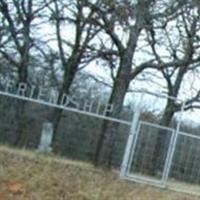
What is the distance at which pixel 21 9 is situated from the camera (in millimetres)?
26125

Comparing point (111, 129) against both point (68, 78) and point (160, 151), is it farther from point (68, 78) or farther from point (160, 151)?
point (68, 78)

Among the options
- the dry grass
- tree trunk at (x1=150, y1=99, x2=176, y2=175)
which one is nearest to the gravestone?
the dry grass

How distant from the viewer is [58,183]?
13.9 metres

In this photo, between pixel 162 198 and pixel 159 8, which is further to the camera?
pixel 159 8

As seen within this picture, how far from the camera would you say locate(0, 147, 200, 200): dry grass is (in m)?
13.3

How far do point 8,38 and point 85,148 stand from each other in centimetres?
953

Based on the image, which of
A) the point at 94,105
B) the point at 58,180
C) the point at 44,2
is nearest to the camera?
the point at 58,180

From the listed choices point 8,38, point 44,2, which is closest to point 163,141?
point 44,2

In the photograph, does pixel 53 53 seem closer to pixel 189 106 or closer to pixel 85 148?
pixel 189 106

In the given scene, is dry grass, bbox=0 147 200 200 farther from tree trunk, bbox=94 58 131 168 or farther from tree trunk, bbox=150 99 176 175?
tree trunk, bbox=94 58 131 168

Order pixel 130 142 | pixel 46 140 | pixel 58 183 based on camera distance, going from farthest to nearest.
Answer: pixel 46 140 < pixel 130 142 < pixel 58 183

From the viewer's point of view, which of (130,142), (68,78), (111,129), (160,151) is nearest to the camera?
(130,142)

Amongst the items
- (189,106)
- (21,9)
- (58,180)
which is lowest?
(58,180)

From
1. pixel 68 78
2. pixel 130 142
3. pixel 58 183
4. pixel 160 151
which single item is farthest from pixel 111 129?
pixel 68 78
